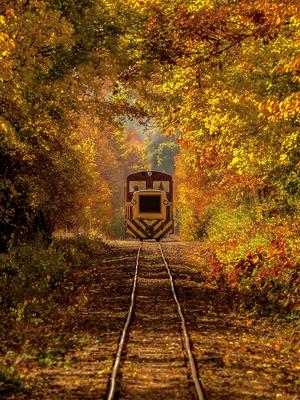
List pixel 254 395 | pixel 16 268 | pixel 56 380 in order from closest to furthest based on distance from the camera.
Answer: pixel 254 395, pixel 56 380, pixel 16 268

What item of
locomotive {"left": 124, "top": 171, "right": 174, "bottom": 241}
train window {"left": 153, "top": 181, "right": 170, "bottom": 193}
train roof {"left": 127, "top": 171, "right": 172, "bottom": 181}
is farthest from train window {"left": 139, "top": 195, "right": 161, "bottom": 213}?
train roof {"left": 127, "top": 171, "right": 172, "bottom": 181}

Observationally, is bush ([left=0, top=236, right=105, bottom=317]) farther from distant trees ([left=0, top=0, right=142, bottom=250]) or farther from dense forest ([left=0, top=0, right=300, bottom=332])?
distant trees ([left=0, top=0, right=142, bottom=250])

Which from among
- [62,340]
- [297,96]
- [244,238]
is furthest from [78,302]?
[244,238]

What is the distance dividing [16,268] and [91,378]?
10.9 metres

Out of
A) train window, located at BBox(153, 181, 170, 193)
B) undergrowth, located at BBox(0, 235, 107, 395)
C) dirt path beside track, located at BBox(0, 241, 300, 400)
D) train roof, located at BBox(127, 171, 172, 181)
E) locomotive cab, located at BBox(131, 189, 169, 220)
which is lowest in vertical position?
dirt path beside track, located at BBox(0, 241, 300, 400)

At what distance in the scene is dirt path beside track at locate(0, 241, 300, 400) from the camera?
9.03m

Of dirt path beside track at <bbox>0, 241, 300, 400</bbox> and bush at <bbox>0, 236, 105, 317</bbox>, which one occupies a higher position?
bush at <bbox>0, 236, 105, 317</bbox>

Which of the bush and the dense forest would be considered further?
the bush

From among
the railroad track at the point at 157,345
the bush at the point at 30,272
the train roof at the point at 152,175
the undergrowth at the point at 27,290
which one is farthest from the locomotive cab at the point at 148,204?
the railroad track at the point at 157,345

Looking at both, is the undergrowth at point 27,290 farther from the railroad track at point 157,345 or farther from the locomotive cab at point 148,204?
the locomotive cab at point 148,204

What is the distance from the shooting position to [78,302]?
16.0 meters

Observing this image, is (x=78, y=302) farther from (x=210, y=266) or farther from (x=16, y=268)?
(x=210, y=266)

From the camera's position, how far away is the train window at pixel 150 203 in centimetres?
3703

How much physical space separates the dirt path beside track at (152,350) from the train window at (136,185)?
19629 millimetres
